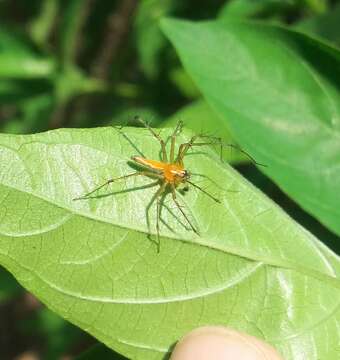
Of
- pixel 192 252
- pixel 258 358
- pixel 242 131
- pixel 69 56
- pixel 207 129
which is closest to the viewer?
pixel 258 358

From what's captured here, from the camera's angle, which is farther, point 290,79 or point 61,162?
point 290,79

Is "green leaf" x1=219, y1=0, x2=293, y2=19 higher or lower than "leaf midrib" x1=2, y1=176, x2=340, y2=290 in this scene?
higher

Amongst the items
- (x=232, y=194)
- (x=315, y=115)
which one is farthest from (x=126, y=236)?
(x=315, y=115)

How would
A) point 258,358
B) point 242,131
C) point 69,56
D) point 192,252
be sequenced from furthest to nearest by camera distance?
point 69,56 → point 242,131 → point 192,252 → point 258,358

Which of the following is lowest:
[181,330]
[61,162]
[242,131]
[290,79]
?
[181,330]

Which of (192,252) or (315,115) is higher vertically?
(315,115)

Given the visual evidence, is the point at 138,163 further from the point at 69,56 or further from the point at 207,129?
the point at 69,56

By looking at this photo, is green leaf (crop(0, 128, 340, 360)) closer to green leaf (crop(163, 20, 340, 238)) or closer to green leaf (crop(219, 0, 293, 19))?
green leaf (crop(163, 20, 340, 238))

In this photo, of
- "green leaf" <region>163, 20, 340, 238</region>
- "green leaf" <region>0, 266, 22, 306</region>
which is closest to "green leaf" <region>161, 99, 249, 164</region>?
"green leaf" <region>163, 20, 340, 238</region>
